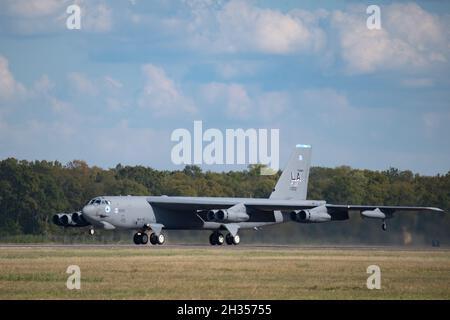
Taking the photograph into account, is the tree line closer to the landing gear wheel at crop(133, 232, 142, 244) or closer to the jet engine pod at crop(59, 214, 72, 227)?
the landing gear wheel at crop(133, 232, 142, 244)

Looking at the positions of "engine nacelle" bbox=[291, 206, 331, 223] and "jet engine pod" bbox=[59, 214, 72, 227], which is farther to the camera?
"engine nacelle" bbox=[291, 206, 331, 223]

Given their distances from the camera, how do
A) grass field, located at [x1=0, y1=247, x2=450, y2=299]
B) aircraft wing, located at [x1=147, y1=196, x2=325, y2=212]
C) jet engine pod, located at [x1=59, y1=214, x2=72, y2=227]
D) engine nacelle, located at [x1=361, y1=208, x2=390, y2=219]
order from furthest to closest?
1. engine nacelle, located at [x1=361, y1=208, x2=390, y2=219]
2. aircraft wing, located at [x1=147, y1=196, x2=325, y2=212]
3. jet engine pod, located at [x1=59, y1=214, x2=72, y2=227]
4. grass field, located at [x1=0, y1=247, x2=450, y2=299]

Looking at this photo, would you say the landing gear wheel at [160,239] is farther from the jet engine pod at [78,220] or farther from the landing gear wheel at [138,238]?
the jet engine pod at [78,220]

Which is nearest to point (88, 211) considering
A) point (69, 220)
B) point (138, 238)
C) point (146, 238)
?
point (69, 220)

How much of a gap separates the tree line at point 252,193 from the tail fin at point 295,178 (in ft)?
9.74

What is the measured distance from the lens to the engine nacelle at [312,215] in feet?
199

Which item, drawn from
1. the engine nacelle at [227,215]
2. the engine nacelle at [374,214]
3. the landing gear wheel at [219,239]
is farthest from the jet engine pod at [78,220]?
the engine nacelle at [374,214]

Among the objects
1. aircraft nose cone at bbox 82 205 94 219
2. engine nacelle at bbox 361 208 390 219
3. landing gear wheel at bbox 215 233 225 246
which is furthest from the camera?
landing gear wheel at bbox 215 233 225 246

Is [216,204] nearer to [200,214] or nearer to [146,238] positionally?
[200,214]

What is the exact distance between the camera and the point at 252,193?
8675cm

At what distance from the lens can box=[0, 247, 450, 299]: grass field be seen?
26.0 m

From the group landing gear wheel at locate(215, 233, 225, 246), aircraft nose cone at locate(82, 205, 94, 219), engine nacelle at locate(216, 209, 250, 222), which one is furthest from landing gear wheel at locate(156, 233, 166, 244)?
aircraft nose cone at locate(82, 205, 94, 219)

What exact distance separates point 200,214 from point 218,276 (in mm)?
30679

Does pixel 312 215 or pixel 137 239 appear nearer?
pixel 137 239
